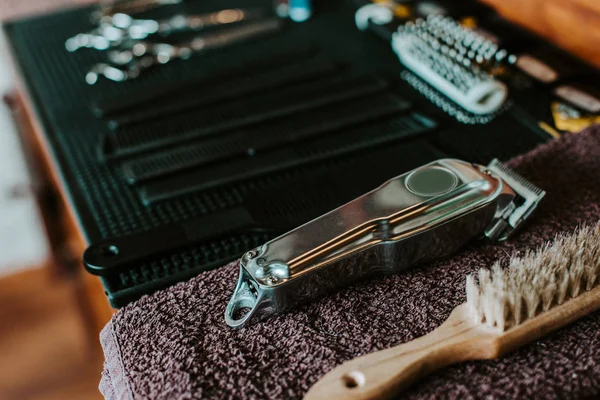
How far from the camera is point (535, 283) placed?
1.45 ft

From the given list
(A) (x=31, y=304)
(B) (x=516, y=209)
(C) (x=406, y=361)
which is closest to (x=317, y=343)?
(C) (x=406, y=361)

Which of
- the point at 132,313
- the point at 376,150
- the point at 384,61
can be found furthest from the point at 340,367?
the point at 384,61

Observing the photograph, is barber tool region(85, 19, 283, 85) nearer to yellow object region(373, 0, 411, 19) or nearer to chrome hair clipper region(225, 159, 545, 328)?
yellow object region(373, 0, 411, 19)

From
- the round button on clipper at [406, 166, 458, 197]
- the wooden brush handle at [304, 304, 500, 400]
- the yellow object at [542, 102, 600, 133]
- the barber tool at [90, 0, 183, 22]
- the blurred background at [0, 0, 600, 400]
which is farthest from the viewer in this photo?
the blurred background at [0, 0, 600, 400]

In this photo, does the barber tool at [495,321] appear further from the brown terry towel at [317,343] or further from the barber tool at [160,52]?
the barber tool at [160,52]

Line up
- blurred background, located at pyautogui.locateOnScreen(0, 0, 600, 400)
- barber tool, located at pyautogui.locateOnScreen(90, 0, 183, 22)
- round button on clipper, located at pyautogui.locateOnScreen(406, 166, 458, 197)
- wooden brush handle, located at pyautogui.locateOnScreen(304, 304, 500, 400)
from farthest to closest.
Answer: blurred background, located at pyautogui.locateOnScreen(0, 0, 600, 400) < barber tool, located at pyautogui.locateOnScreen(90, 0, 183, 22) < round button on clipper, located at pyautogui.locateOnScreen(406, 166, 458, 197) < wooden brush handle, located at pyautogui.locateOnScreen(304, 304, 500, 400)

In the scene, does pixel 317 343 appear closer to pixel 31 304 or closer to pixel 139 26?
pixel 139 26

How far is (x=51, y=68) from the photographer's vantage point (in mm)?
920

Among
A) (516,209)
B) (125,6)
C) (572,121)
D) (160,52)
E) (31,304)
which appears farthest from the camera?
(31,304)

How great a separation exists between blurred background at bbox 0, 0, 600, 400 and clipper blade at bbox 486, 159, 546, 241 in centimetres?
86

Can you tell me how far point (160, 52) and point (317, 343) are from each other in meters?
0.61

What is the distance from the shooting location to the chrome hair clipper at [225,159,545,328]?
468 millimetres

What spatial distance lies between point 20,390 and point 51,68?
0.75 metres

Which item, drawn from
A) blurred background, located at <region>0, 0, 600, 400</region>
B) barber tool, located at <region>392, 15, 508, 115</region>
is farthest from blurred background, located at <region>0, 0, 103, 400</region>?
barber tool, located at <region>392, 15, 508, 115</region>
